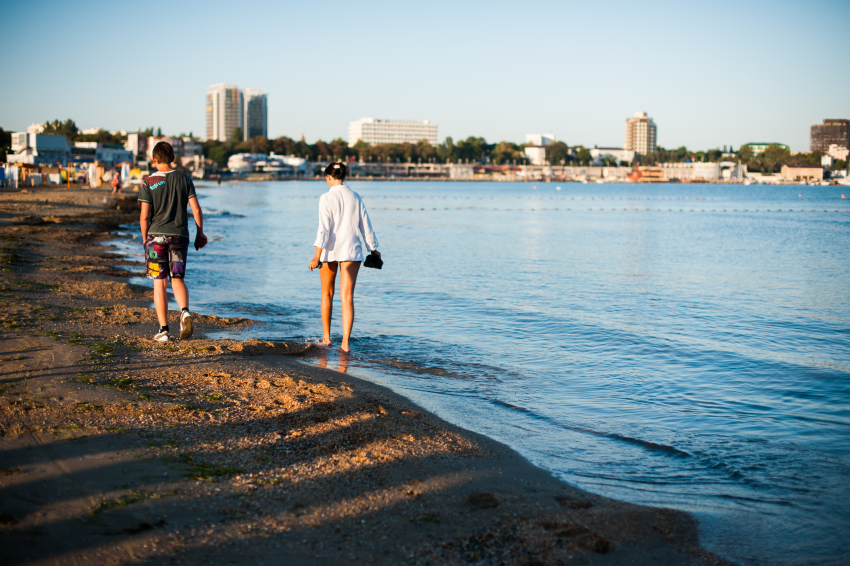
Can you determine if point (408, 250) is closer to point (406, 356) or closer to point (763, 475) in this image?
point (406, 356)

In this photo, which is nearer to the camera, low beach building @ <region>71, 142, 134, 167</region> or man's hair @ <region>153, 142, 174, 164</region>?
man's hair @ <region>153, 142, 174, 164</region>

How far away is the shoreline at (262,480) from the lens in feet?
10.0

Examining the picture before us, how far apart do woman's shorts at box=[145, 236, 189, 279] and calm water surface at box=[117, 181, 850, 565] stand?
1.97m

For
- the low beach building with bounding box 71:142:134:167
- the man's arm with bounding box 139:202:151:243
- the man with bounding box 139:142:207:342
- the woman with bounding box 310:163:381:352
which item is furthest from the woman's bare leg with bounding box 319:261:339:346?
the low beach building with bounding box 71:142:134:167

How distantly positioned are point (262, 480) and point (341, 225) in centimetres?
403

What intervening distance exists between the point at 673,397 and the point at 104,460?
535 cm

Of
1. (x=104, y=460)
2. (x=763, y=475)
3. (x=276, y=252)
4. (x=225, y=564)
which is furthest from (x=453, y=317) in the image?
(x=276, y=252)

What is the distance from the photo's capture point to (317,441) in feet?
14.1

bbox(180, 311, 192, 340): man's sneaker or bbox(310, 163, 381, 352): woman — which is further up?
bbox(310, 163, 381, 352): woman

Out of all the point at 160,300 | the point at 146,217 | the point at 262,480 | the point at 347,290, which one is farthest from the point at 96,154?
the point at 262,480

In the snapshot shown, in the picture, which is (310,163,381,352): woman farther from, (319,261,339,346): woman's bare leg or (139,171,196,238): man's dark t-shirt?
(139,171,196,238): man's dark t-shirt

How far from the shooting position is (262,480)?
3.65 meters

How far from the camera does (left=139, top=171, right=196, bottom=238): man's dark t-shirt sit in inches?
268

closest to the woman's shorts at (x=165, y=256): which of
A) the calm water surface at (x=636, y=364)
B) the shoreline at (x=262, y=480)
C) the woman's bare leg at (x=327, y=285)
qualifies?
the shoreline at (x=262, y=480)
